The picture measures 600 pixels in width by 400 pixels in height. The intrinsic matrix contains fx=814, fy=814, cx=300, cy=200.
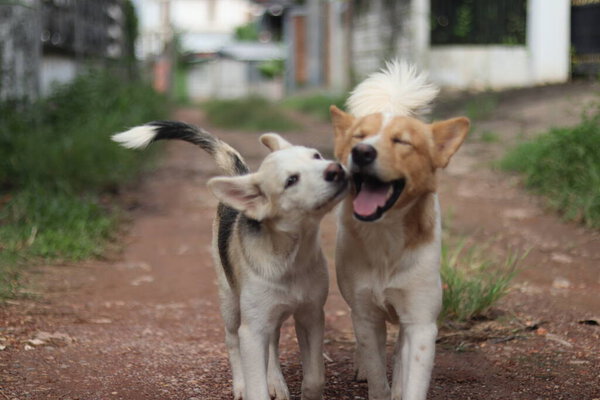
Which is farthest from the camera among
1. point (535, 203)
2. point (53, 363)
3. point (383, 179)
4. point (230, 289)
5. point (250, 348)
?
point (535, 203)

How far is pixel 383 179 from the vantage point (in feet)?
9.89

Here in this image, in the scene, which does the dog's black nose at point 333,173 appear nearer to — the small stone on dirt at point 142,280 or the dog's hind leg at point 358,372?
the dog's hind leg at point 358,372

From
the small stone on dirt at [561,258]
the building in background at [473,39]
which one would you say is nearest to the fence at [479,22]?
the building in background at [473,39]

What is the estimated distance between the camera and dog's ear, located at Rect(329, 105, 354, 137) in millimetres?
3400

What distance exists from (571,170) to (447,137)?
468cm

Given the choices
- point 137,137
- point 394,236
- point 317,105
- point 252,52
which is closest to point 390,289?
point 394,236

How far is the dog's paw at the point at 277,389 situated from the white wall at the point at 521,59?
497 inches

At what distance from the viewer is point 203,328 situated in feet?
16.0

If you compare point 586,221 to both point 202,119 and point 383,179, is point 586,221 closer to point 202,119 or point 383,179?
point 383,179

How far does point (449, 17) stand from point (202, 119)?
667 centimetres

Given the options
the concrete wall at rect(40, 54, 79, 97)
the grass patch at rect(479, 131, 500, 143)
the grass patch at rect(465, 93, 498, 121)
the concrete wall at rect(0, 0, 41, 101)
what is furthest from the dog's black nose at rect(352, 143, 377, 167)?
the grass patch at rect(465, 93, 498, 121)

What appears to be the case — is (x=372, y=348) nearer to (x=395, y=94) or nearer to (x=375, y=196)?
(x=375, y=196)

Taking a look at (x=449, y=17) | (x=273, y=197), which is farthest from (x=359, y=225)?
(x=449, y=17)

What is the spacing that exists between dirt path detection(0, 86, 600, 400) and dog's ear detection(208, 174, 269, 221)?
973mm
